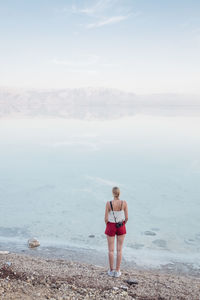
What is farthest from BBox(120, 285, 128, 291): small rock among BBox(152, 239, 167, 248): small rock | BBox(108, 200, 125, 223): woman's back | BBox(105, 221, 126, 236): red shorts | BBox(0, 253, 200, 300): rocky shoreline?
BBox(152, 239, 167, 248): small rock

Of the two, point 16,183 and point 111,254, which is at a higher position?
point 16,183

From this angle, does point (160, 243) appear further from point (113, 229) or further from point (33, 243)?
point (113, 229)

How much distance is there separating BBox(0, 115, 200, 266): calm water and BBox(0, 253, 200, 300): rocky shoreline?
203cm

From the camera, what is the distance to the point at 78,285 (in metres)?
4.80

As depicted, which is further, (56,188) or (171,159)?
(171,159)

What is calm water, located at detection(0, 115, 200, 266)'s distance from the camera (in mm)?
8422

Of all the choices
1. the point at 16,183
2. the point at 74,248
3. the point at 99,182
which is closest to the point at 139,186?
the point at 99,182

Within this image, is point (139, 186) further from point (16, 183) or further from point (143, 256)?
point (143, 256)

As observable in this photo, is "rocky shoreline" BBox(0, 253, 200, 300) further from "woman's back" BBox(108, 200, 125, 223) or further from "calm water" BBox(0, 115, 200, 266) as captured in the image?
"calm water" BBox(0, 115, 200, 266)

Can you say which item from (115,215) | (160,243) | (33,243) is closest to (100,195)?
(160,243)

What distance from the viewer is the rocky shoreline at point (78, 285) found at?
444 centimetres

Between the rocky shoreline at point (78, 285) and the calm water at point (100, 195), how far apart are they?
2029 millimetres

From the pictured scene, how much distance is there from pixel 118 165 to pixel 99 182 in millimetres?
4137

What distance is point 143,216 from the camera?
1031cm
